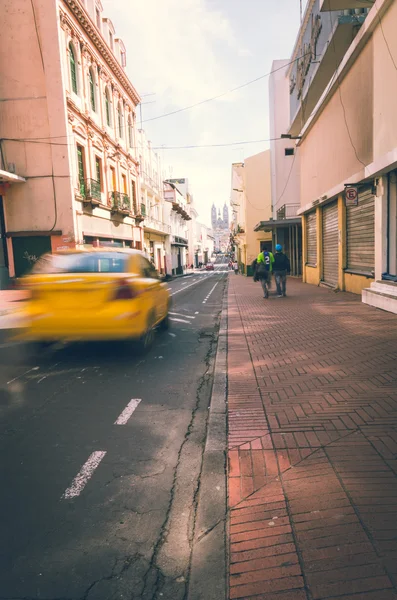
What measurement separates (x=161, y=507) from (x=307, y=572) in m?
1.04

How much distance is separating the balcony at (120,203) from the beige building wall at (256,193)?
13961 mm

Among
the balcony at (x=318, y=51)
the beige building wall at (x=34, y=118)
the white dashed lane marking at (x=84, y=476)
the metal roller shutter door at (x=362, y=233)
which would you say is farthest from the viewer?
the beige building wall at (x=34, y=118)

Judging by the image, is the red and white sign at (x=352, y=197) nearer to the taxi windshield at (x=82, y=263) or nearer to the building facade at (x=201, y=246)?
the taxi windshield at (x=82, y=263)

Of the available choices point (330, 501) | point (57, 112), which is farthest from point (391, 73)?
point (57, 112)

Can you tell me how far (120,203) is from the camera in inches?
1119

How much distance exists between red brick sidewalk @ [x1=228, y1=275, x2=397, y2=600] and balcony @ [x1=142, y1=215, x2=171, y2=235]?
3293 centimetres

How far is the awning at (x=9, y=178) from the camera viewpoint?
1904 cm

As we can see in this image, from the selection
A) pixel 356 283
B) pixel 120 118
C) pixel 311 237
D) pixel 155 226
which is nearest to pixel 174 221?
pixel 155 226

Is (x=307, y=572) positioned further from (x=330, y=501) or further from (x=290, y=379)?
(x=290, y=379)

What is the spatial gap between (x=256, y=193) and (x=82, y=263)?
3603 cm

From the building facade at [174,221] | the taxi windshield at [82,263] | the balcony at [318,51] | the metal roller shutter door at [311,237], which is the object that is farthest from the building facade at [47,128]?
the building facade at [174,221]

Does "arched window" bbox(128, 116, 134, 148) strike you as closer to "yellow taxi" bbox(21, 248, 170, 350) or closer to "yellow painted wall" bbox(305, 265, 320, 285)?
"yellow painted wall" bbox(305, 265, 320, 285)

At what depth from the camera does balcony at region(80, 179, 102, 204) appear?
22.4m

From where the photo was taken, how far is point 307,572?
208 centimetres
